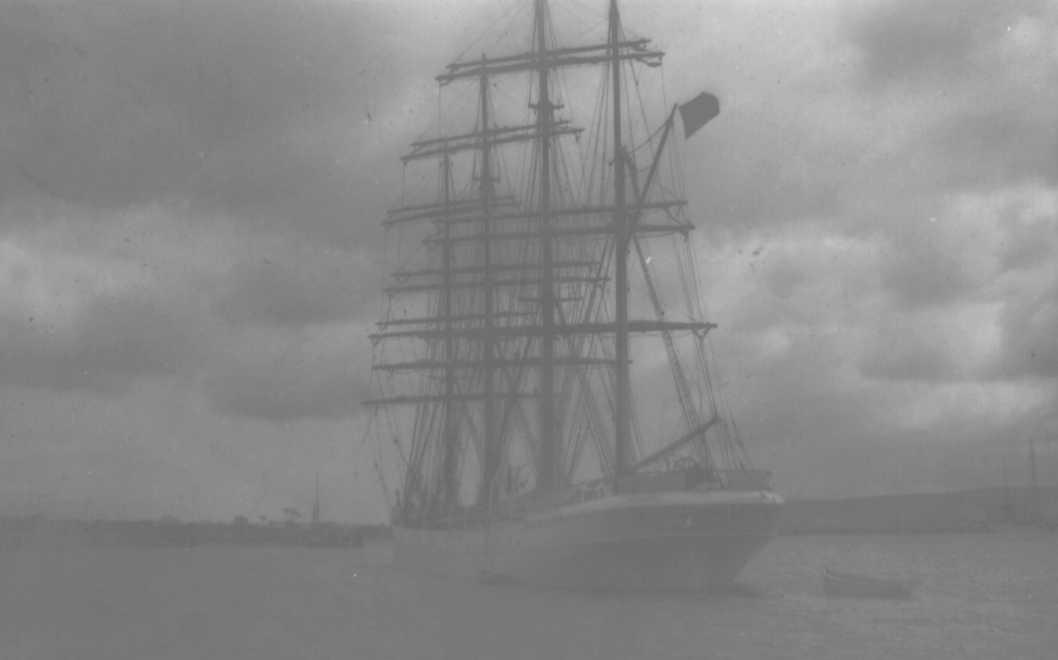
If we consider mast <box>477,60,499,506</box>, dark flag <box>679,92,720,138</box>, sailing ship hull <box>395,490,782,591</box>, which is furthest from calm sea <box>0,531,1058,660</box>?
dark flag <box>679,92,720,138</box>

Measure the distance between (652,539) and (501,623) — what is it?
8.98 meters

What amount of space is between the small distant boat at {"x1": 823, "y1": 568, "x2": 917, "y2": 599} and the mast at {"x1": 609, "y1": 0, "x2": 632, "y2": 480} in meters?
16.8

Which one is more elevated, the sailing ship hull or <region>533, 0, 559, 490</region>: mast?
<region>533, 0, 559, 490</region>: mast

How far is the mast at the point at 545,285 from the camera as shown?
71.1 metres

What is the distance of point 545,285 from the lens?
234 feet

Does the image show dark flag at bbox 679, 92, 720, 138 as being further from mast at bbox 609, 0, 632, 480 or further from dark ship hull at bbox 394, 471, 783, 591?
dark ship hull at bbox 394, 471, 783, 591

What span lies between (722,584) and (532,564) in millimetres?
8158

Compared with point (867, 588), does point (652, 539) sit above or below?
above

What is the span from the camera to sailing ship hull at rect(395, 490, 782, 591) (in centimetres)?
5903

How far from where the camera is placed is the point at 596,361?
69.0m

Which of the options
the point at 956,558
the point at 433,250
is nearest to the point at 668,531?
the point at 433,250

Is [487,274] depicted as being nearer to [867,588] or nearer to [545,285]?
[545,285]

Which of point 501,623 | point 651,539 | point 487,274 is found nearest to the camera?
point 501,623

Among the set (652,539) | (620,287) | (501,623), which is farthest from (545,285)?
(501,623)
